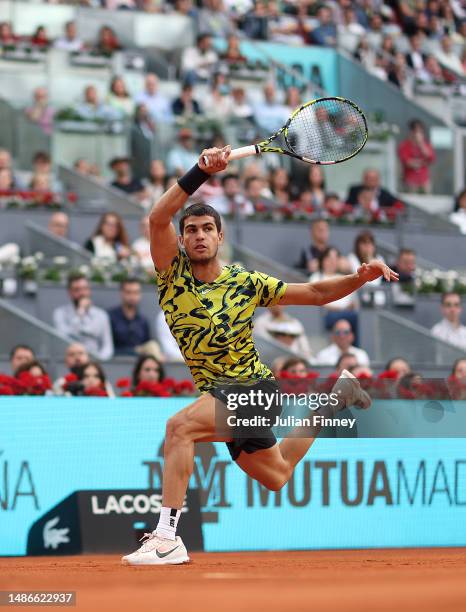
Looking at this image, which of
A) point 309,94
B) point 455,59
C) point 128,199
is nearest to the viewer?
point 128,199

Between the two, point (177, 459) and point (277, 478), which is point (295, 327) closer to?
point (277, 478)

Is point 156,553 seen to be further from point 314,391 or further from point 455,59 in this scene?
point 455,59

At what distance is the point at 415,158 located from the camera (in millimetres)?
22547

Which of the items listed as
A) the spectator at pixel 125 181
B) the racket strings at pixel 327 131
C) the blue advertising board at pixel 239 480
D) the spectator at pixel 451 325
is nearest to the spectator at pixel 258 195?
the spectator at pixel 125 181

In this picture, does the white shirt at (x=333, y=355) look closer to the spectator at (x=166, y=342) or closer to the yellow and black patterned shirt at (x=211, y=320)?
the spectator at (x=166, y=342)

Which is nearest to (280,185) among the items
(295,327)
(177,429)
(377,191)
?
(377,191)

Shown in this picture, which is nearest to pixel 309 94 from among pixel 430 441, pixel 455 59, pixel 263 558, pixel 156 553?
pixel 455 59

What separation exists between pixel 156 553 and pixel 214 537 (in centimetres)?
312

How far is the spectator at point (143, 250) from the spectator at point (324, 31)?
8.35 metres

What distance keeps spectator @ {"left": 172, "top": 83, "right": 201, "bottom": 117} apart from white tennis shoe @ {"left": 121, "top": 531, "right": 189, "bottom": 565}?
42.2 ft

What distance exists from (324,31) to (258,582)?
18.6m

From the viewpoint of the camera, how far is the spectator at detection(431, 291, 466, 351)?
17.3 meters

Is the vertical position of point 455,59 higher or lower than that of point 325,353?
higher

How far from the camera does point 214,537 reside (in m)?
11.6
